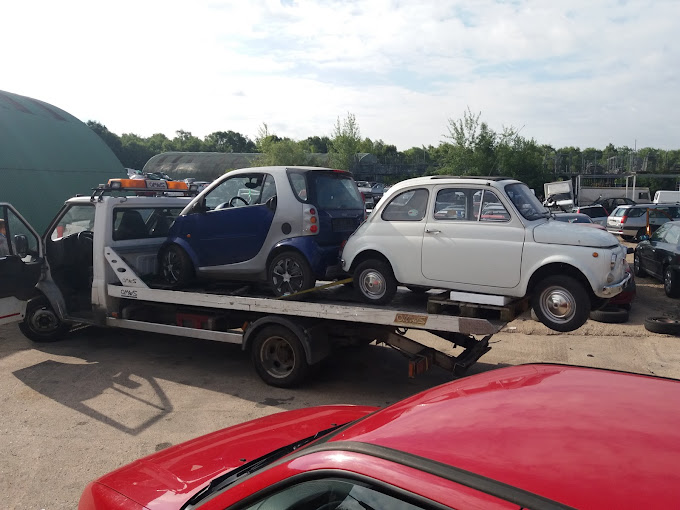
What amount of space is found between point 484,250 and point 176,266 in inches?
170

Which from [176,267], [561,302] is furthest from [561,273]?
[176,267]

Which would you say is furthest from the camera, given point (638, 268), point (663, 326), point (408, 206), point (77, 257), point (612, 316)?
point (638, 268)

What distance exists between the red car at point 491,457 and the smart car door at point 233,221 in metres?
4.66

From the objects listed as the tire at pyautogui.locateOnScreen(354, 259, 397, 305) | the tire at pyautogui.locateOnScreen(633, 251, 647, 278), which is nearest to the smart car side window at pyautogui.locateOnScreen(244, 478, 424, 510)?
the tire at pyautogui.locateOnScreen(354, 259, 397, 305)

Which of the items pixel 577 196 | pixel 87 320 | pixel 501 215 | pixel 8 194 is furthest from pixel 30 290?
pixel 577 196

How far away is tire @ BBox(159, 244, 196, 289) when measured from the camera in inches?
303

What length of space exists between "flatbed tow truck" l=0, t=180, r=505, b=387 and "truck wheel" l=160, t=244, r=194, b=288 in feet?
0.62

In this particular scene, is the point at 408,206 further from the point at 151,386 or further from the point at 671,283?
the point at 671,283

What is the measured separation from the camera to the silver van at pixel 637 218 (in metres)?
20.0

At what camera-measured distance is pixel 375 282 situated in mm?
6410

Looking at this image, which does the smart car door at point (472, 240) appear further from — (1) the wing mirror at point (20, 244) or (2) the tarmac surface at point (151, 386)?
(1) the wing mirror at point (20, 244)

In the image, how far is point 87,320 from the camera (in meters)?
8.22

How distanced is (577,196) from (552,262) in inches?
1253

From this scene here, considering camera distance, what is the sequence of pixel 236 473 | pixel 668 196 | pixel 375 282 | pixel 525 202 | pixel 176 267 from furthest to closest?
pixel 668 196 → pixel 176 267 → pixel 375 282 → pixel 525 202 → pixel 236 473
